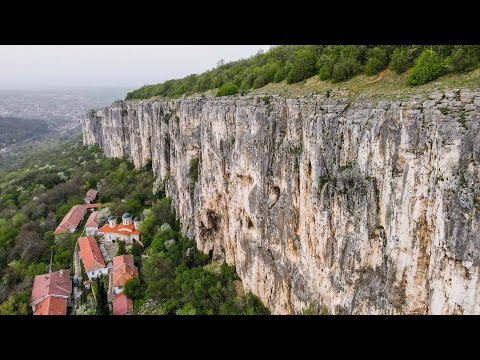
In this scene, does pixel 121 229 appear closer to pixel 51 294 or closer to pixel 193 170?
pixel 51 294

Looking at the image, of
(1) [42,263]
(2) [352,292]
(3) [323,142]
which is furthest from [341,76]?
(1) [42,263]

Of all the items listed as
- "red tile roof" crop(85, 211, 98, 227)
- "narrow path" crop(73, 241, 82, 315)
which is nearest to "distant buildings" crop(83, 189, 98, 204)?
"red tile roof" crop(85, 211, 98, 227)

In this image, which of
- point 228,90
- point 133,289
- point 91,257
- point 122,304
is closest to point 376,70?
point 228,90

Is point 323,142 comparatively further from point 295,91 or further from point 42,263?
point 42,263

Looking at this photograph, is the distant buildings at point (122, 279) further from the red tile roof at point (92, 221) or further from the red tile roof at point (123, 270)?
the red tile roof at point (92, 221)

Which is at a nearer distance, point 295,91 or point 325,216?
point 325,216

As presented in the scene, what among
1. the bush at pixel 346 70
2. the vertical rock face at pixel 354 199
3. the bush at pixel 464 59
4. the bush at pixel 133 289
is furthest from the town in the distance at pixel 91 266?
the bush at pixel 464 59

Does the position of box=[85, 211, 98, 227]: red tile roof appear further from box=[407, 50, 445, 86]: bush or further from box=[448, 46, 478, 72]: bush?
box=[448, 46, 478, 72]: bush
